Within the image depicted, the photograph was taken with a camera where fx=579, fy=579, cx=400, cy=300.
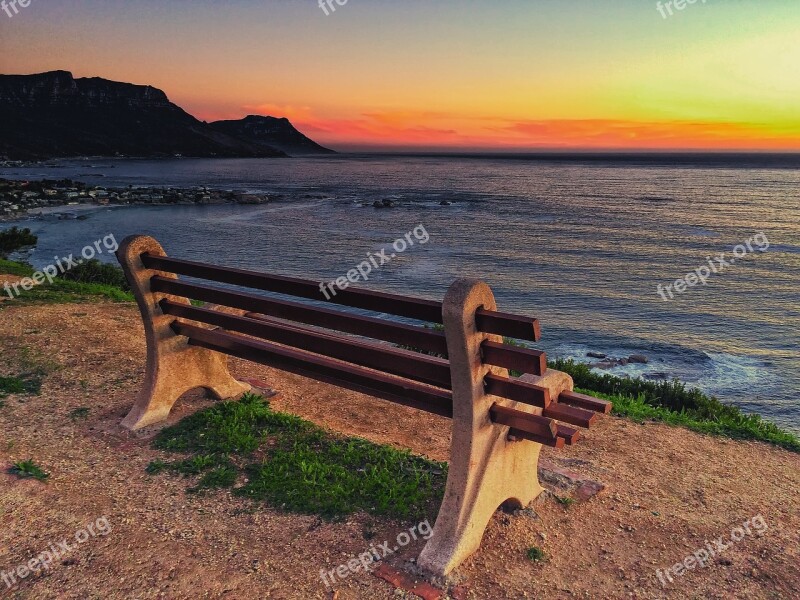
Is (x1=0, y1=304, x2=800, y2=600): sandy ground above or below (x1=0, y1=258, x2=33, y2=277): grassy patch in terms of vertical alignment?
above

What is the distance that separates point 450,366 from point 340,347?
3.20 feet

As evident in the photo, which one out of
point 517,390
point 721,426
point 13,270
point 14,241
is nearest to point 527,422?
point 517,390

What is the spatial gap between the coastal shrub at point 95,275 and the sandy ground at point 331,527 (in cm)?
1025

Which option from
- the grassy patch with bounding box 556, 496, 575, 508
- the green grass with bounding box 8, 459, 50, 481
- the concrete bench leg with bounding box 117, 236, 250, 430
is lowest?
the grassy patch with bounding box 556, 496, 575, 508

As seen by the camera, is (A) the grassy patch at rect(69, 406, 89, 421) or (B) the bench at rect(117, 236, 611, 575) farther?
(A) the grassy patch at rect(69, 406, 89, 421)

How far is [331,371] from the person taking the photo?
14.1 ft

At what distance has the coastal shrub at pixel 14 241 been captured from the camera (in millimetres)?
24781

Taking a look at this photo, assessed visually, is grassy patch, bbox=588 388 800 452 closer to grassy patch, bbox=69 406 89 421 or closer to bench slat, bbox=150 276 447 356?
bench slat, bbox=150 276 447 356

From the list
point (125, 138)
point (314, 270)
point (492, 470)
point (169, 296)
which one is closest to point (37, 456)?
point (169, 296)

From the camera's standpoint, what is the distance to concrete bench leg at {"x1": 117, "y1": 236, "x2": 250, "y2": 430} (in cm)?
498

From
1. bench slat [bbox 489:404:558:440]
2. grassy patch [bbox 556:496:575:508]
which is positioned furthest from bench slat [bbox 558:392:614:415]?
grassy patch [bbox 556:496:575:508]

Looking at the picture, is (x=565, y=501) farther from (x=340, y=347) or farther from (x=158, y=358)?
(x=158, y=358)

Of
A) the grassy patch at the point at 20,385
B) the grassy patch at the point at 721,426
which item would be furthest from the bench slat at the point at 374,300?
the grassy patch at the point at 721,426

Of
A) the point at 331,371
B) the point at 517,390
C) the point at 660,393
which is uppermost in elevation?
the point at 517,390
